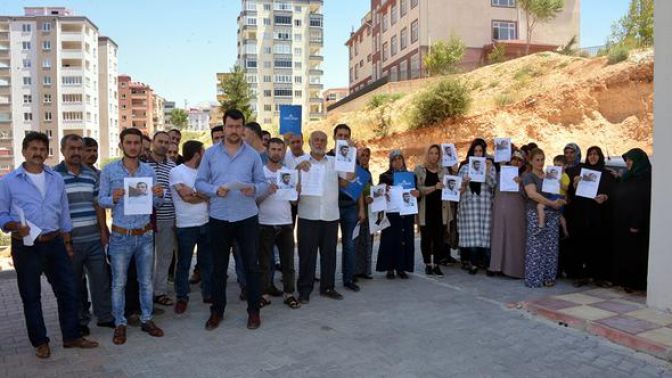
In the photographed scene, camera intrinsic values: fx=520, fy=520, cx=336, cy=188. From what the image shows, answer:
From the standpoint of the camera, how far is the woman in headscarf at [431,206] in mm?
8008

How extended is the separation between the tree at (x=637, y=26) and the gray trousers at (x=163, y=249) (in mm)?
26789

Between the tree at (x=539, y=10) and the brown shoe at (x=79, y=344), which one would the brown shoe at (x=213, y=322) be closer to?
the brown shoe at (x=79, y=344)

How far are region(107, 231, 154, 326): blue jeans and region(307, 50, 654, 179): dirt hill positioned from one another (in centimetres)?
2047

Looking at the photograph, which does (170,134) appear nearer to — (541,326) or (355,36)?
(541,326)

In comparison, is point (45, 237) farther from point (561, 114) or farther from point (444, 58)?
point (444, 58)

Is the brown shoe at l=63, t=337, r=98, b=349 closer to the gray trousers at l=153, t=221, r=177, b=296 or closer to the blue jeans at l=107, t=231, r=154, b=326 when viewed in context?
the blue jeans at l=107, t=231, r=154, b=326

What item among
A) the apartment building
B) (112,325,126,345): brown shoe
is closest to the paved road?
(112,325,126,345): brown shoe

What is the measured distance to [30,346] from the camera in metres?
5.18

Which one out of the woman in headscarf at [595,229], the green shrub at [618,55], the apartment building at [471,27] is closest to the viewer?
the woman in headscarf at [595,229]

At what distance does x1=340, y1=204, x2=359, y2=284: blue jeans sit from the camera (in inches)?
289

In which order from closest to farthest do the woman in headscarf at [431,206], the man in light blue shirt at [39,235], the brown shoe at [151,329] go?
the man in light blue shirt at [39,235] < the brown shoe at [151,329] < the woman in headscarf at [431,206]

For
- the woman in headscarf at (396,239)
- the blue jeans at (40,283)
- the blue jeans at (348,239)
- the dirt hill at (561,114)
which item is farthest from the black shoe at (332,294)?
the dirt hill at (561,114)

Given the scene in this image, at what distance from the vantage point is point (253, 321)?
567cm

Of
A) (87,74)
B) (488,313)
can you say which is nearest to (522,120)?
(488,313)
